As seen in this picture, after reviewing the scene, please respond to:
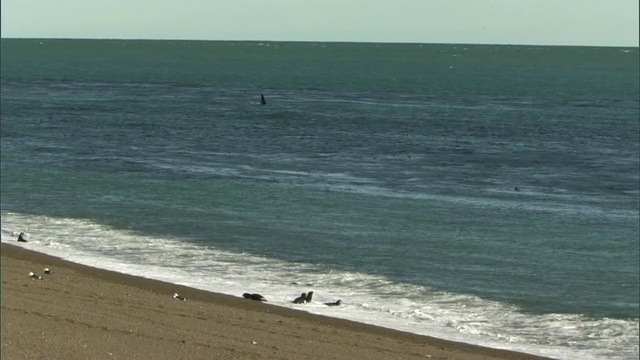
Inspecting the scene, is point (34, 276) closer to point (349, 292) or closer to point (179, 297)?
point (179, 297)

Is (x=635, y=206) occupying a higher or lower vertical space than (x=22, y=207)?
higher

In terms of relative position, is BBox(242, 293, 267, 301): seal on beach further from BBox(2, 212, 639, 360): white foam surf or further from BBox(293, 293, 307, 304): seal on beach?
BBox(293, 293, 307, 304): seal on beach

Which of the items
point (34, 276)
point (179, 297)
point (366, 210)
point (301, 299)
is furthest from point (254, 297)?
point (366, 210)

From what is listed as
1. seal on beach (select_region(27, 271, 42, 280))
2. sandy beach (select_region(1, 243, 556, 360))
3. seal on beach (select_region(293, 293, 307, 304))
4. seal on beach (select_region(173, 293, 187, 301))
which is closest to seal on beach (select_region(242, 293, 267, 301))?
sandy beach (select_region(1, 243, 556, 360))

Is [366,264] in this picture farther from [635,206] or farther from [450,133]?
[450,133]

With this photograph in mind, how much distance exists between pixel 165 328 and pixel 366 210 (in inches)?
491

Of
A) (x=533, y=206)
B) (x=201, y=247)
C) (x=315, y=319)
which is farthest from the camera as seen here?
(x=533, y=206)

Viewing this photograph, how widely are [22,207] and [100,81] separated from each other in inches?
2520

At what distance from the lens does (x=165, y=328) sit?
1196 centimetres

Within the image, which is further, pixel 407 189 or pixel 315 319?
pixel 407 189

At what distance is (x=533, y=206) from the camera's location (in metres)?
25.5

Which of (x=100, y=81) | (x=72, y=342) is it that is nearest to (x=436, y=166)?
(x=72, y=342)

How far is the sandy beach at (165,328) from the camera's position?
10547 millimetres

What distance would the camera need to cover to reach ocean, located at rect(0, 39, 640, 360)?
51.2 ft
